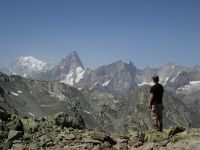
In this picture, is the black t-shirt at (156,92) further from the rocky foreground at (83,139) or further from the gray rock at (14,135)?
the gray rock at (14,135)

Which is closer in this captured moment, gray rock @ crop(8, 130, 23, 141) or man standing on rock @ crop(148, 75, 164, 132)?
man standing on rock @ crop(148, 75, 164, 132)

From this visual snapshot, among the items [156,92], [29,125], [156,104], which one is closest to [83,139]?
[29,125]

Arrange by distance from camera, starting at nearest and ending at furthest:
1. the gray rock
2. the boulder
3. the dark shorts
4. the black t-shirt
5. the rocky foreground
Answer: the rocky foreground → the black t-shirt → the dark shorts → the gray rock → the boulder

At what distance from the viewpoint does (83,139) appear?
27.1 meters

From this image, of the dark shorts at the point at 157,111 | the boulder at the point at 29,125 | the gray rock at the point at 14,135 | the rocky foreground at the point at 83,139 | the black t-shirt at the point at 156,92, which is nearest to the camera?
the rocky foreground at the point at 83,139

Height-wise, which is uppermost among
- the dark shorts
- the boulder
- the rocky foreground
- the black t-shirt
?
the black t-shirt

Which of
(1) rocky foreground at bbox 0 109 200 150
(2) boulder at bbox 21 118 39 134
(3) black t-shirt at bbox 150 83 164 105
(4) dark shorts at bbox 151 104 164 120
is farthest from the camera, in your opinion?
(2) boulder at bbox 21 118 39 134

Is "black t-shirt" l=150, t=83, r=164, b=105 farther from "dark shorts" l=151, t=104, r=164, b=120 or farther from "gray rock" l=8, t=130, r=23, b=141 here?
"gray rock" l=8, t=130, r=23, b=141

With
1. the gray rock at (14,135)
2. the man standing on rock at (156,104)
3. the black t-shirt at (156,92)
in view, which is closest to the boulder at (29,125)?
the gray rock at (14,135)

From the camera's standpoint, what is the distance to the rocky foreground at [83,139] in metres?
24.1

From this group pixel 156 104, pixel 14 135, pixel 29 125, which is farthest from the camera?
pixel 29 125

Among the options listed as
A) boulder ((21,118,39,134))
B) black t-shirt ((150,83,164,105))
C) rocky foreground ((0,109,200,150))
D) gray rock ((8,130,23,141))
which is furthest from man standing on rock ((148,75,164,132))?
gray rock ((8,130,23,141))

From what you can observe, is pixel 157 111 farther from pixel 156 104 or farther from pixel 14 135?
pixel 14 135

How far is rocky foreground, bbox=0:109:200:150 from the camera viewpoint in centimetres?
2411
